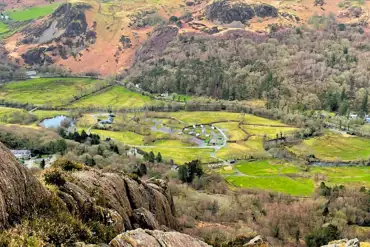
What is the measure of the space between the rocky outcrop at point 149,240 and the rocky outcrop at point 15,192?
5.57 metres

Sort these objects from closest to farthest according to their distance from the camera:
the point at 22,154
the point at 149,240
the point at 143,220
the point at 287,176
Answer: the point at 149,240
the point at 143,220
the point at 22,154
the point at 287,176

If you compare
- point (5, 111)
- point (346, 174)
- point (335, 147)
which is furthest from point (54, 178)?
point (5, 111)

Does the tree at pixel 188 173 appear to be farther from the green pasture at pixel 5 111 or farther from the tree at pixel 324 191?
the green pasture at pixel 5 111

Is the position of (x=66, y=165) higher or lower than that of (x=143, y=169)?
higher

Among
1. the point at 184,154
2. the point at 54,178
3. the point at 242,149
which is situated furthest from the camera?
the point at 242,149

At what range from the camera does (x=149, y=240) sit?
2622 cm

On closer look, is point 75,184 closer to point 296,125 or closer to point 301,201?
point 301,201

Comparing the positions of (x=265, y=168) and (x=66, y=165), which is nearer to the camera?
(x=66, y=165)

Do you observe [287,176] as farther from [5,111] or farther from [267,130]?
[5,111]

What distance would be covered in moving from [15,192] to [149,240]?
847 centimetres

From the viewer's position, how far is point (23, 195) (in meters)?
25.2

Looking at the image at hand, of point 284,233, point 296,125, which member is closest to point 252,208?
point 284,233

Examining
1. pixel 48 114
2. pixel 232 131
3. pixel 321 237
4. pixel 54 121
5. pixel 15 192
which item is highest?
pixel 15 192

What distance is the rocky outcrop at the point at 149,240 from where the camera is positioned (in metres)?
25.0
